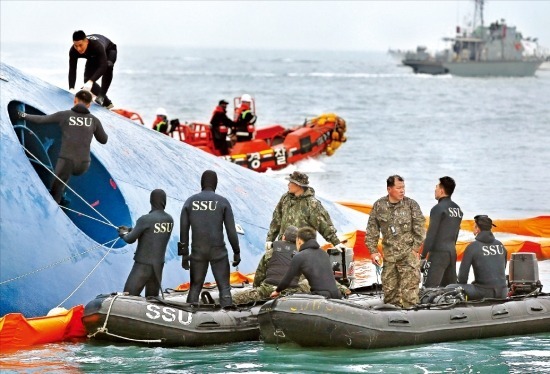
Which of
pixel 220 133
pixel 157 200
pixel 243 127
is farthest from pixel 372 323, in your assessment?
pixel 243 127

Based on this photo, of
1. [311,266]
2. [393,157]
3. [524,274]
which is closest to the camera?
[311,266]

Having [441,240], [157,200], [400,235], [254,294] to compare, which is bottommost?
[254,294]

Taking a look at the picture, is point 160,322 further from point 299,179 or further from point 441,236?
point 441,236

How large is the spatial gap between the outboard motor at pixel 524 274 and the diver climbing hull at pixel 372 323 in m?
1.03

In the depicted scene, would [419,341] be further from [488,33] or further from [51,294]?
[488,33]

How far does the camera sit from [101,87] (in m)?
18.2

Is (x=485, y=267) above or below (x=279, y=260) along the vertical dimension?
below

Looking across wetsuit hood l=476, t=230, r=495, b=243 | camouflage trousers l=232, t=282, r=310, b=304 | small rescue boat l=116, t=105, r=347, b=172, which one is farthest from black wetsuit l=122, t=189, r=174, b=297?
small rescue boat l=116, t=105, r=347, b=172

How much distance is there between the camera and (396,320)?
1368cm

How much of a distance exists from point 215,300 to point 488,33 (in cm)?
12592

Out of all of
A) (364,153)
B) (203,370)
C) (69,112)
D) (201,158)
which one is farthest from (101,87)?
(364,153)

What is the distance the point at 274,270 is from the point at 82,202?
3.09 meters

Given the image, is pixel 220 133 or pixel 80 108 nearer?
pixel 80 108

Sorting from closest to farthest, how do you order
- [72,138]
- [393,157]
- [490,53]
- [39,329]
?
[39,329] → [72,138] → [393,157] → [490,53]
